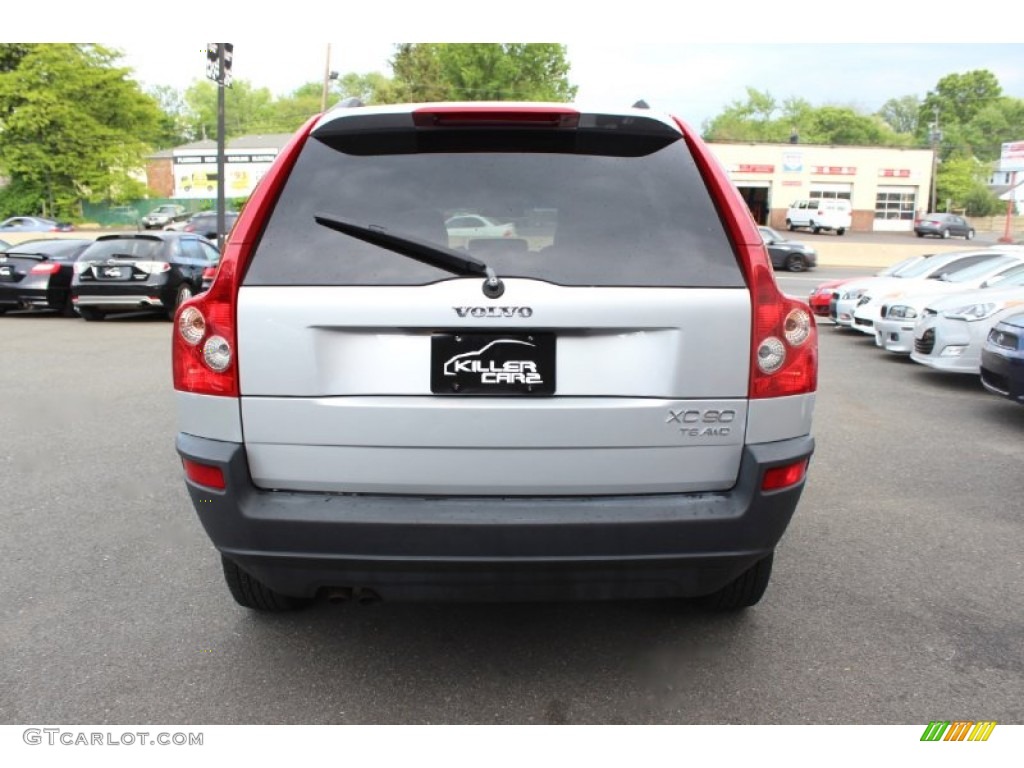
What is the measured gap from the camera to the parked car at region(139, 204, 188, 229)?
4316 cm

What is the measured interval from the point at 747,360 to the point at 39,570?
3357mm

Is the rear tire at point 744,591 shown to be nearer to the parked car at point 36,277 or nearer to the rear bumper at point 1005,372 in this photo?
the rear bumper at point 1005,372

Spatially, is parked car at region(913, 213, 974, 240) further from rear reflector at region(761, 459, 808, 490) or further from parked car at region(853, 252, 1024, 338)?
rear reflector at region(761, 459, 808, 490)

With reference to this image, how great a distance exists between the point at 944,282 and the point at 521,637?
10.4 m

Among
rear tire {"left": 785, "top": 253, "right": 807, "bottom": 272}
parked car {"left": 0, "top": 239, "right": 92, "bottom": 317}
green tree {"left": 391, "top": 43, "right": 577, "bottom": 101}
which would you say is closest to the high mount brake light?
parked car {"left": 0, "top": 239, "right": 92, "bottom": 317}

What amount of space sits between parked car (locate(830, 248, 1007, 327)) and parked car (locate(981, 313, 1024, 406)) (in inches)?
195

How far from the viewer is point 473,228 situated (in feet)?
8.52

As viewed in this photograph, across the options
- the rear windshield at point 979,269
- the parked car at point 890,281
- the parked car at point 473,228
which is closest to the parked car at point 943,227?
the parked car at point 890,281

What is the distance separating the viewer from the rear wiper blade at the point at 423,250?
239 cm

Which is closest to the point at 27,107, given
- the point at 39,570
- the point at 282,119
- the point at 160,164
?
the point at 160,164

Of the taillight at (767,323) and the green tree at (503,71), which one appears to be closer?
the taillight at (767,323)

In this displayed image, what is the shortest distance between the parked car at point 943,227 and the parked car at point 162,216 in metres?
45.4

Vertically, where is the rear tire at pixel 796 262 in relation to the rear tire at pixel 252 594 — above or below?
above

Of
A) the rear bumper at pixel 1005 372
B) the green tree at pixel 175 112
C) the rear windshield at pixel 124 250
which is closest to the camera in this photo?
the rear bumper at pixel 1005 372
